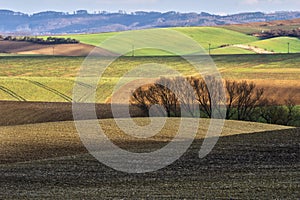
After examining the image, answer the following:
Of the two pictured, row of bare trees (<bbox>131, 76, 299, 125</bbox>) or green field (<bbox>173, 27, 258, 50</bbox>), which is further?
green field (<bbox>173, 27, 258, 50</bbox>)

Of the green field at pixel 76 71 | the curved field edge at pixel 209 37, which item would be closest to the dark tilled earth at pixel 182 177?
the green field at pixel 76 71

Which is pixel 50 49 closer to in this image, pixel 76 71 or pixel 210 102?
pixel 76 71

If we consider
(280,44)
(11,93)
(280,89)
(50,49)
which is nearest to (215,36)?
(280,44)

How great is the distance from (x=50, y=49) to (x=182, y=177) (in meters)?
127

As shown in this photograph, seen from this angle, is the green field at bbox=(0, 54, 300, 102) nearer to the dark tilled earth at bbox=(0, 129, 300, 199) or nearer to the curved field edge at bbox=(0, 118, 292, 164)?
the curved field edge at bbox=(0, 118, 292, 164)

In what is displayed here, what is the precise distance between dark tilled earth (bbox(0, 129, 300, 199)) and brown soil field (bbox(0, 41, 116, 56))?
104 metres

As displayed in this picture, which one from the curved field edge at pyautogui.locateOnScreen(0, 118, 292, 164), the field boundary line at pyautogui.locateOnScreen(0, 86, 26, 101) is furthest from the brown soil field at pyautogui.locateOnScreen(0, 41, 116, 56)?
the curved field edge at pyautogui.locateOnScreen(0, 118, 292, 164)

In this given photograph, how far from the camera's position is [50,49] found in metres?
148

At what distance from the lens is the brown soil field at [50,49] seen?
139m

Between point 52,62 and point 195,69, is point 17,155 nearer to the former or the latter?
point 195,69

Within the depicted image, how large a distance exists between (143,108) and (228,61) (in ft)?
190

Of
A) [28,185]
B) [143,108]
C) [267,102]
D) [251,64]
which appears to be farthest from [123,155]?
[251,64]

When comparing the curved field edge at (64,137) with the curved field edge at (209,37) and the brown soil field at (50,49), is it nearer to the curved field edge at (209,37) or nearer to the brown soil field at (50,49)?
the brown soil field at (50,49)

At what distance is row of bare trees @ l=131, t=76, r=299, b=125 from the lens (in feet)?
203
